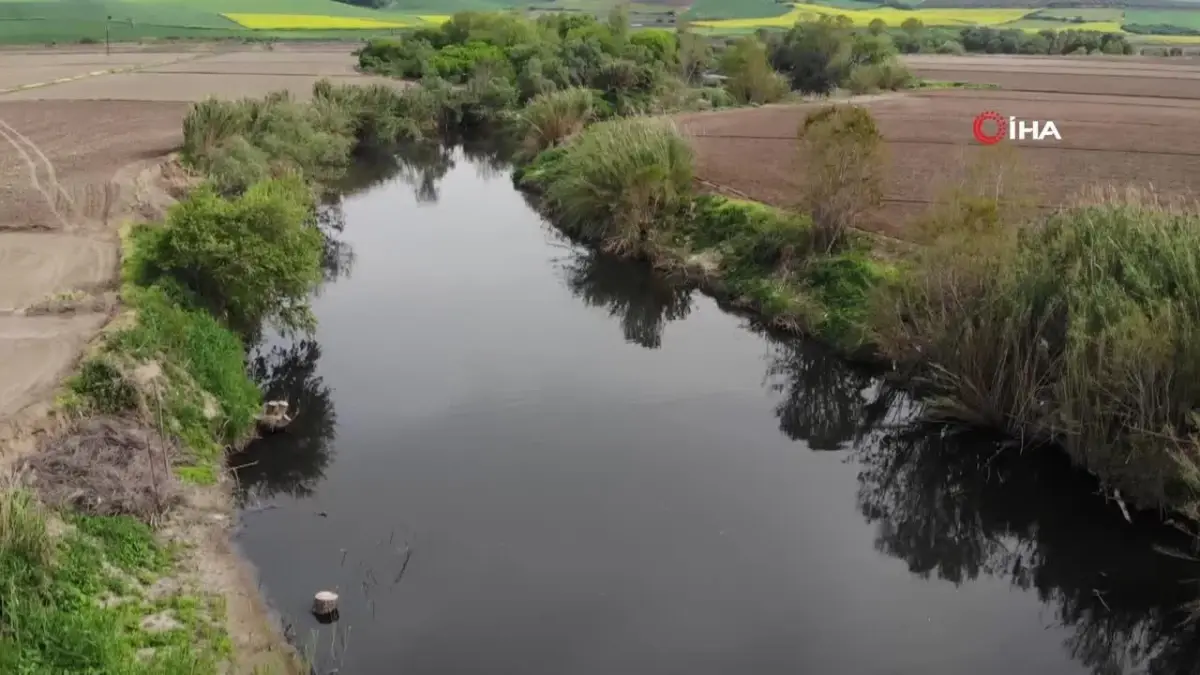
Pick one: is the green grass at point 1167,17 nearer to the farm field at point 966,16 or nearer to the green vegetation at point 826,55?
the farm field at point 966,16

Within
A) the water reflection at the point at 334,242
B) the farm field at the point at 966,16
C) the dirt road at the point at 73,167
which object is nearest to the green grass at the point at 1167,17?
the farm field at the point at 966,16

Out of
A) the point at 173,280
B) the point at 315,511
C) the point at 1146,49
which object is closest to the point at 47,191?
the point at 173,280

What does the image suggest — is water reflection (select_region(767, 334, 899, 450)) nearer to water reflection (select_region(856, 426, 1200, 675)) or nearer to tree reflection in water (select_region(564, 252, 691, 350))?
water reflection (select_region(856, 426, 1200, 675))

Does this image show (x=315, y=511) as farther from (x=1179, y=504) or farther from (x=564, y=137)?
(x=564, y=137)

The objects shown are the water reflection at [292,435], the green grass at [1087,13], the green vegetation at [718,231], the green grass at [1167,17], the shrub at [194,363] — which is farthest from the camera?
the green grass at [1087,13]

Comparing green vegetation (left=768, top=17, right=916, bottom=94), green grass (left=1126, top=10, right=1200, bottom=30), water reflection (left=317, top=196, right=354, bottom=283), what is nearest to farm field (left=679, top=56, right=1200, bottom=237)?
green vegetation (left=768, top=17, right=916, bottom=94)

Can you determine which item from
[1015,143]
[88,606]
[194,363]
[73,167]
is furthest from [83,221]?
[1015,143]
